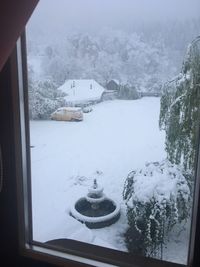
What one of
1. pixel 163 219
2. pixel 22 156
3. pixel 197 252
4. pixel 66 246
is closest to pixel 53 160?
pixel 22 156

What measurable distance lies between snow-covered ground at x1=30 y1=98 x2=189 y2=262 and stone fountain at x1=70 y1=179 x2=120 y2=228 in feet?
0.05

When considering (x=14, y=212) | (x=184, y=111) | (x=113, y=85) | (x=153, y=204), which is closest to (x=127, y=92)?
(x=113, y=85)

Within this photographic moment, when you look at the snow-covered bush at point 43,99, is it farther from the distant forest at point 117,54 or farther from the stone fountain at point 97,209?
the stone fountain at point 97,209

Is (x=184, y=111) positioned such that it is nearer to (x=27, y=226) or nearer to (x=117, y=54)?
(x=117, y=54)

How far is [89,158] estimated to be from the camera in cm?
97

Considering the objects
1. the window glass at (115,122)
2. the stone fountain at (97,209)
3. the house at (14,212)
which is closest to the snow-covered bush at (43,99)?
the window glass at (115,122)

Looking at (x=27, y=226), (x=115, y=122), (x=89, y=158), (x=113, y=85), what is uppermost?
(x=113, y=85)

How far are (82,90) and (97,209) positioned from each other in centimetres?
39

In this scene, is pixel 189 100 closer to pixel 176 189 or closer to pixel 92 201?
pixel 176 189

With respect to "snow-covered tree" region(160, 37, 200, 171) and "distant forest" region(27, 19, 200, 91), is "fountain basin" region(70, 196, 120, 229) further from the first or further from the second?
"distant forest" region(27, 19, 200, 91)

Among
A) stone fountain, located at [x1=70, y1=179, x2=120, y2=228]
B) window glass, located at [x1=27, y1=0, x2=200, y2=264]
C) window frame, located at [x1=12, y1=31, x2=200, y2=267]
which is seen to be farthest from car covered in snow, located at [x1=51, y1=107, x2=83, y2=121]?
stone fountain, located at [x1=70, y1=179, x2=120, y2=228]

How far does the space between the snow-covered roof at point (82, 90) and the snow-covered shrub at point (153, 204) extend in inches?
10.8

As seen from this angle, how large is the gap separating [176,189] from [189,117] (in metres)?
0.22

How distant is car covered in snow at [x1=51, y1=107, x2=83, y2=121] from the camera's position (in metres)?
0.94
